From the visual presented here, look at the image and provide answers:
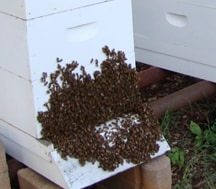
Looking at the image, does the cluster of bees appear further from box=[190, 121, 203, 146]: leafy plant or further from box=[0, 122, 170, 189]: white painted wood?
box=[190, 121, 203, 146]: leafy plant

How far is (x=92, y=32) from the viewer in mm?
1856

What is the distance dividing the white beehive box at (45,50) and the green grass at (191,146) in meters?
0.39

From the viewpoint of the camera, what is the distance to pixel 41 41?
5.74ft

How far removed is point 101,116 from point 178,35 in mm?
614

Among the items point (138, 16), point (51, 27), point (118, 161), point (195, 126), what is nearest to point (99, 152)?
point (118, 161)

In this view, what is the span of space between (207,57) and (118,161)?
62 cm

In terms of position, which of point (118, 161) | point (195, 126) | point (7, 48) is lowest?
point (195, 126)

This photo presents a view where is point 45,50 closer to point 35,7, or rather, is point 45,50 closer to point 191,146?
point 35,7

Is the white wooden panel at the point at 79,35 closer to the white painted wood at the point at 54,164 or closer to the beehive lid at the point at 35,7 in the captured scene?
the beehive lid at the point at 35,7

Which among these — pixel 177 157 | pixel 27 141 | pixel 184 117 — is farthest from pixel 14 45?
pixel 184 117

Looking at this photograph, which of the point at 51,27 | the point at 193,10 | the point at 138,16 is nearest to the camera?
the point at 51,27

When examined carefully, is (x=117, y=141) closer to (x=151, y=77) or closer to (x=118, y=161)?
(x=118, y=161)

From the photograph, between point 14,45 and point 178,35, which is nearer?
point 14,45

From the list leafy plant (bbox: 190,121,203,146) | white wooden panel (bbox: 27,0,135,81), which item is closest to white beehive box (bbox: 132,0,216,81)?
leafy plant (bbox: 190,121,203,146)
